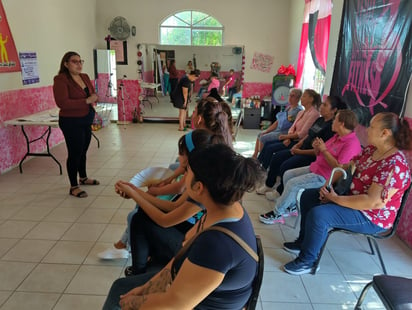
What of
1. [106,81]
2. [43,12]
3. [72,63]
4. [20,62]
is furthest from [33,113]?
[106,81]

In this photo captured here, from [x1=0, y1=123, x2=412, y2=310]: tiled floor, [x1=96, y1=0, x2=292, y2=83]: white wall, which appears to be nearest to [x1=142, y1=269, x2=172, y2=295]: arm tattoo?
[x1=0, y1=123, x2=412, y2=310]: tiled floor

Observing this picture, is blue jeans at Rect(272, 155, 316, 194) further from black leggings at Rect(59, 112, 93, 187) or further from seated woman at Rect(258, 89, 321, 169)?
black leggings at Rect(59, 112, 93, 187)

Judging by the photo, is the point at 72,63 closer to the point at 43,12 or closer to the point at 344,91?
the point at 43,12

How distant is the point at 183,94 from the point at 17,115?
3.13 metres

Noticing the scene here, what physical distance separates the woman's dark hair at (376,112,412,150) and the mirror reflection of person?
15.9ft

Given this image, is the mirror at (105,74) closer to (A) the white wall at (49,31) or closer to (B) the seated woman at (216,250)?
(A) the white wall at (49,31)

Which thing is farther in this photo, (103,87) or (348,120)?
(103,87)

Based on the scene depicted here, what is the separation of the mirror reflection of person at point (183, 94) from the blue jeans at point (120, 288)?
5.39 m

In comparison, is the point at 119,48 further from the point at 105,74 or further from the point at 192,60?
the point at 192,60

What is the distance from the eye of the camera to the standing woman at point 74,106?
10.1 feet

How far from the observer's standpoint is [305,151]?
323cm

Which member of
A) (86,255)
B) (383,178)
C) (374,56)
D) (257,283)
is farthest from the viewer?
(374,56)

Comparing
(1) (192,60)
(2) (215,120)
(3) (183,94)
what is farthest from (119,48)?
(2) (215,120)

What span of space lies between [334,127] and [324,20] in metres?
2.41
